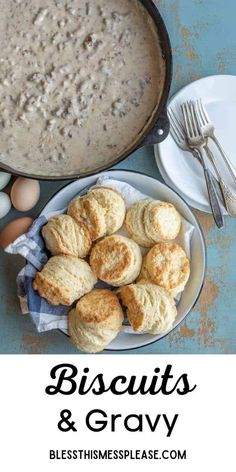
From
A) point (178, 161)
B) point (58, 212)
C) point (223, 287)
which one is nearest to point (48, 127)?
point (58, 212)

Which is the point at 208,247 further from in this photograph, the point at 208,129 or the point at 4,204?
the point at 4,204

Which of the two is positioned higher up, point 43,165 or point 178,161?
point 43,165

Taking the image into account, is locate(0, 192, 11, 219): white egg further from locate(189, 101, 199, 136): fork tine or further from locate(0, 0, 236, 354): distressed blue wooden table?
locate(189, 101, 199, 136): fork tine

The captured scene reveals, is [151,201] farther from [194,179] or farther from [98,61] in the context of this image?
[98,61]

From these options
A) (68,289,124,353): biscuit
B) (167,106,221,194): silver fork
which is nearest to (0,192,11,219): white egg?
(68,289,124,353): biscuit

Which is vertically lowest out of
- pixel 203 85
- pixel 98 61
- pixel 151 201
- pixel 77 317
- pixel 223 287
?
pixel 223 287

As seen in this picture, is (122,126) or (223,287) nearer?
(122,126)

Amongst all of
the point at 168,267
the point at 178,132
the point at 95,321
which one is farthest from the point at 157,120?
the point at 95,321
